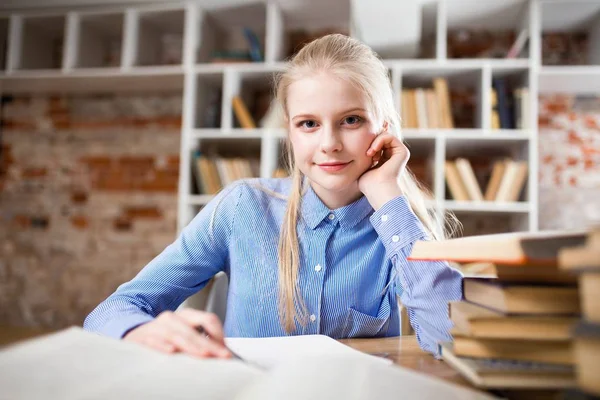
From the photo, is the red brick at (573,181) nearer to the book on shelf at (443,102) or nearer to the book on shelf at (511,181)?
the book on shelf at (511,181)

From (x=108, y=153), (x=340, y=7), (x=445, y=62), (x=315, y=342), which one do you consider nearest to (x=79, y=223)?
(x=108, y=153)

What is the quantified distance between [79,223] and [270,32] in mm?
2024

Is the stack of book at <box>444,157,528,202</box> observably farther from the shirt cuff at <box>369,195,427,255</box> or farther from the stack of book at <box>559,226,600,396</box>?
the stack of book at <box>559,226,600,396</box>

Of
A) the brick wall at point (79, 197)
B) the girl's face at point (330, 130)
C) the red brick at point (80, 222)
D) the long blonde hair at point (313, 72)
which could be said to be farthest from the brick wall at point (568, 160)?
the red brick at point (80, 222)

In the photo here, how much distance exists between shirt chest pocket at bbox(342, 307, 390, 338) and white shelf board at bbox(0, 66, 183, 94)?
2.42 metres

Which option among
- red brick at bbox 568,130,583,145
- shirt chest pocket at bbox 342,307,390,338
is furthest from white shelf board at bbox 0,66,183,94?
red brick at bbox 568,130,583,145

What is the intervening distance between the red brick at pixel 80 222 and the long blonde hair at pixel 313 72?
2.79 meters

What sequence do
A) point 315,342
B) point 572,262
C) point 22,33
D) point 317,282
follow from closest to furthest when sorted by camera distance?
point 572,262 < point 315,342 < point 317,282 < point 22,33

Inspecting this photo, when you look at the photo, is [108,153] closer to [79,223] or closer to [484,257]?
[79,223]

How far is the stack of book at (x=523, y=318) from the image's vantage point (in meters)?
0.46

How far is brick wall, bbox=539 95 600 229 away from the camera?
10.1 ft

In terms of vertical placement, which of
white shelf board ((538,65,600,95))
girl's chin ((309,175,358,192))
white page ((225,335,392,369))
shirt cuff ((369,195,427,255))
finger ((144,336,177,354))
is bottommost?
white page ((225,335,392,369))

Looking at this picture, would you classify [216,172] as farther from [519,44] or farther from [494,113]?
[519,44]

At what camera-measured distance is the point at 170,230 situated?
138 inches
